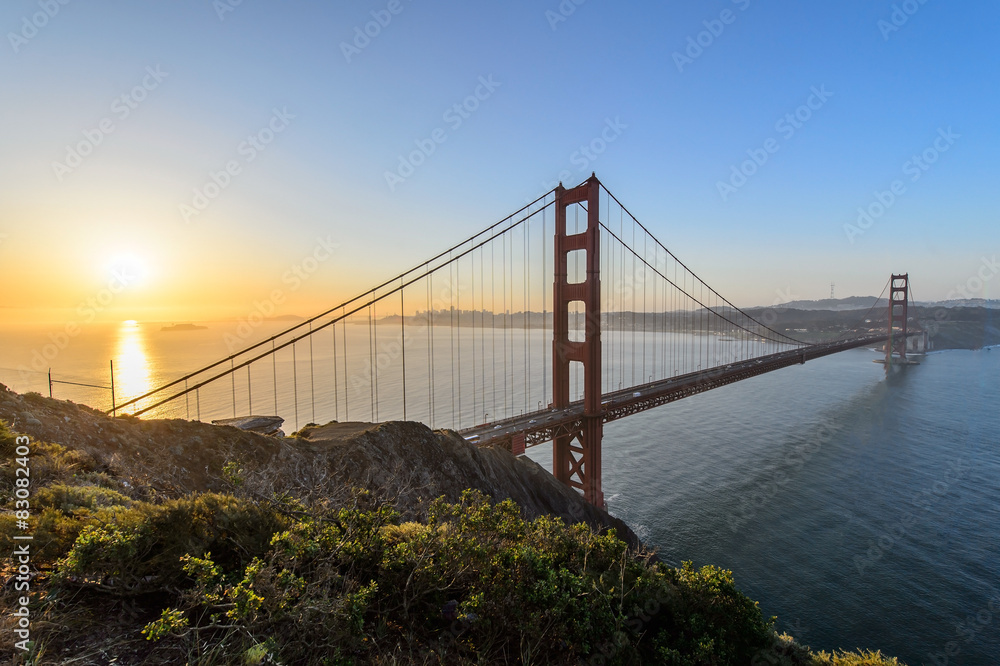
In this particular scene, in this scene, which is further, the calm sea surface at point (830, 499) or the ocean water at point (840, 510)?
the calm sea surface at point (830, 499)

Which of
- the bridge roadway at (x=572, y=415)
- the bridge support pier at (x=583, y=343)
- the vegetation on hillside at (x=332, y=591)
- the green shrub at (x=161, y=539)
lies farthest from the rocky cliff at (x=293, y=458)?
the bridge support pier at (x=583, y=343)

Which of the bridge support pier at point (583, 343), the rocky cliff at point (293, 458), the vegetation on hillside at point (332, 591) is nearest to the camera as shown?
the vegetation on hillside at point (332, 591)

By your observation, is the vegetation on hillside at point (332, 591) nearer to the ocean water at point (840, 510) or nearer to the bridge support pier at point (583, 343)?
the ocean water at point (840, 510)

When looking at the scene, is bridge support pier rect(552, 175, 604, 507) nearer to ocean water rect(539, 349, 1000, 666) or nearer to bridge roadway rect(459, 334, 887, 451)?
bridge roadway rect(459, 334, 887, 451)

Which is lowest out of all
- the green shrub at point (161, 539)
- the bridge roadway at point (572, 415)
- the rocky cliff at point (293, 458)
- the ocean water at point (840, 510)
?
the ocean water at point (840, 510)

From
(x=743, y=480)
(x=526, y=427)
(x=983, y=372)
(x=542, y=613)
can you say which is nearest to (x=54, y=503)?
(x=542, y=613)

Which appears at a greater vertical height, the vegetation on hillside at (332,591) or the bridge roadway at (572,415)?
the vegetation on hillside at (332,591)

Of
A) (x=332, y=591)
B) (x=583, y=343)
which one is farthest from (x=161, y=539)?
(x=583, y=343)

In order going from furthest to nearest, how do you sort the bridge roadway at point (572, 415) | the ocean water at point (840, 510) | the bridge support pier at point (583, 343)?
Answer: the bridge support pier at point (583, 343)
the bridge roadway at point (572, 415)
the ocean water at point (840, 510)
